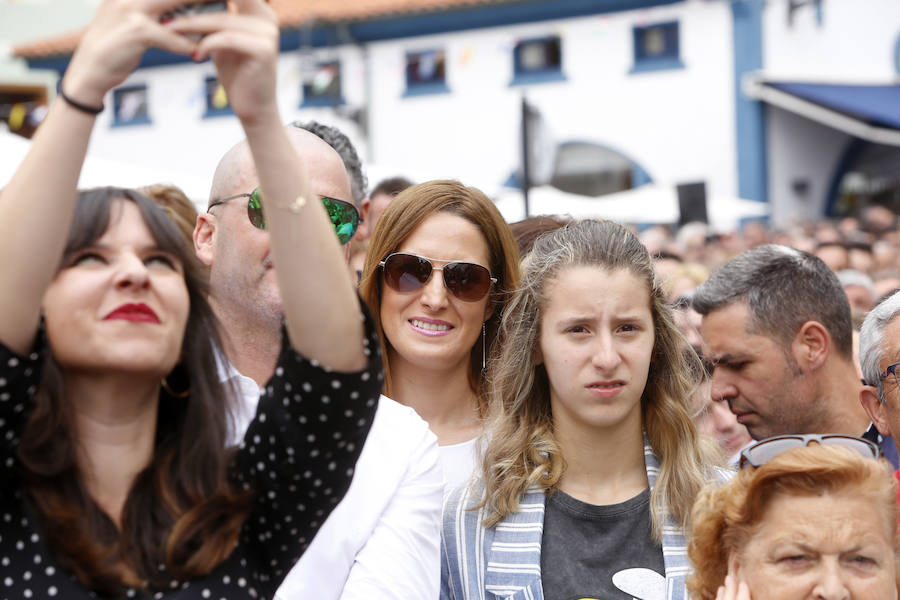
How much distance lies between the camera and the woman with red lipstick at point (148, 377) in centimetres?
155

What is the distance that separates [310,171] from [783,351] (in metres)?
1.63

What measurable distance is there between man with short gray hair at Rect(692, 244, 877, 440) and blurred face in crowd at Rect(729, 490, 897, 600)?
4.07ft

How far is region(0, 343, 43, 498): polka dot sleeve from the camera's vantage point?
1.61 m

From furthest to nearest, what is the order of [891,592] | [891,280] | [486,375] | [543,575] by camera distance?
[891,280], [486,375], [543,575], [891,592]

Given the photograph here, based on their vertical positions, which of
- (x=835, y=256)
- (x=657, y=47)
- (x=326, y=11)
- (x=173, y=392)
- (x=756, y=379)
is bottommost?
(x=835, y=256)

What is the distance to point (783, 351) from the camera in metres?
3.58

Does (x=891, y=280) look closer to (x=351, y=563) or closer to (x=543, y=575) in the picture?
(x=543, y=575)

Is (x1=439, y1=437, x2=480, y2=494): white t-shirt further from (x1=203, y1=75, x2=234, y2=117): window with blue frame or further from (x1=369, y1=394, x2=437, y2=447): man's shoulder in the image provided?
(x1=203, y1=75, x2=234, y2=117): window with blue frame

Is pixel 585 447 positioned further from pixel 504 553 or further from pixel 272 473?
pixel 272 473

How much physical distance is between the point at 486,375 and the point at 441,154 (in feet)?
64.4

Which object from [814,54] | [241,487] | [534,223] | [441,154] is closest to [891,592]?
[241,487]

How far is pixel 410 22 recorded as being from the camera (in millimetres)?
22578

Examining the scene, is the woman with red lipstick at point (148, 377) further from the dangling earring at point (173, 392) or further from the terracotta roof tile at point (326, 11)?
the terracotta roof tile at point (326, 11)

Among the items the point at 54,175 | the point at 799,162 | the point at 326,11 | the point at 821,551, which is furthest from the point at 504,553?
the point at 326,11
